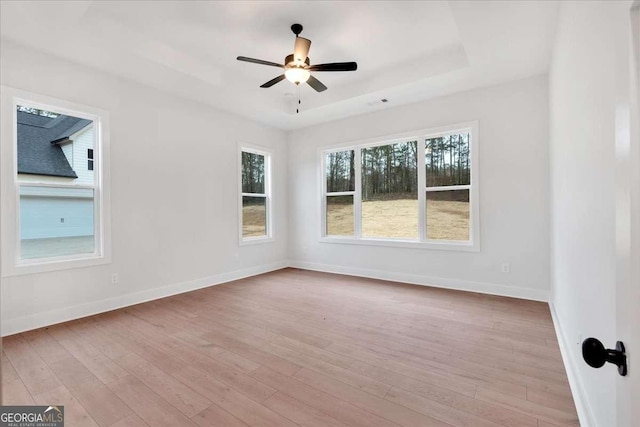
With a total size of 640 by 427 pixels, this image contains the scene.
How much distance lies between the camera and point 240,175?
5.24 metres

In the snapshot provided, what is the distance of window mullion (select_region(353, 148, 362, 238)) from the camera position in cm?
541

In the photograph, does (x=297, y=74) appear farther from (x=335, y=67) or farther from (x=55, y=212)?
(x=55, y=212)

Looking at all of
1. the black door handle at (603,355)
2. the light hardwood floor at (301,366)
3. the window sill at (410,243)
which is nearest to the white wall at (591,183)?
the light hardwood floor at (301,366)

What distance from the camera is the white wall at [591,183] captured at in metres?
1.17

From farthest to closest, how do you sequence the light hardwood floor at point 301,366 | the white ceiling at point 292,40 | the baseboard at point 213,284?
the baseboard at point 213,284
the white ceiling at point 292,40
the light hardwood floor at point 301,366

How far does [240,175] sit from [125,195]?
6.09 ft

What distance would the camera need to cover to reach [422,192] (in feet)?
15.4

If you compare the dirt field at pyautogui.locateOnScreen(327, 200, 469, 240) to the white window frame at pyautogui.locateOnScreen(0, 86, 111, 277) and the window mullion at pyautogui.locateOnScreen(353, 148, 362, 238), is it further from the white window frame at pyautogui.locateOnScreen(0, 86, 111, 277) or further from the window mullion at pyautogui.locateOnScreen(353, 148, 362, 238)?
the white window frame at pyautogui.locateOnScreen(0, 86, 111, 277)

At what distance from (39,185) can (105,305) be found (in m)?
1.51

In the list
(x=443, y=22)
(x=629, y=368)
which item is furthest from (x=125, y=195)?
(x=629, y=368)

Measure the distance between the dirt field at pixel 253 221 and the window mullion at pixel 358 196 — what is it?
1777 mm

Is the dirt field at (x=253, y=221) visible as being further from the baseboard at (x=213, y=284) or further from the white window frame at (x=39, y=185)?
the white window frame at (x=39, y=185)

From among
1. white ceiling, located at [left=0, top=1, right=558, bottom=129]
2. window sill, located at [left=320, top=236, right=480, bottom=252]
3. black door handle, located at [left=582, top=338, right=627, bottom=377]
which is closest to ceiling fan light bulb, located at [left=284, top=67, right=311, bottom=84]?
white ceiling, located at [left=0, top=1, right=558, bottom=129]

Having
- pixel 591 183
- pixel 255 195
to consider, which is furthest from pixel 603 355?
pixel 255 195
